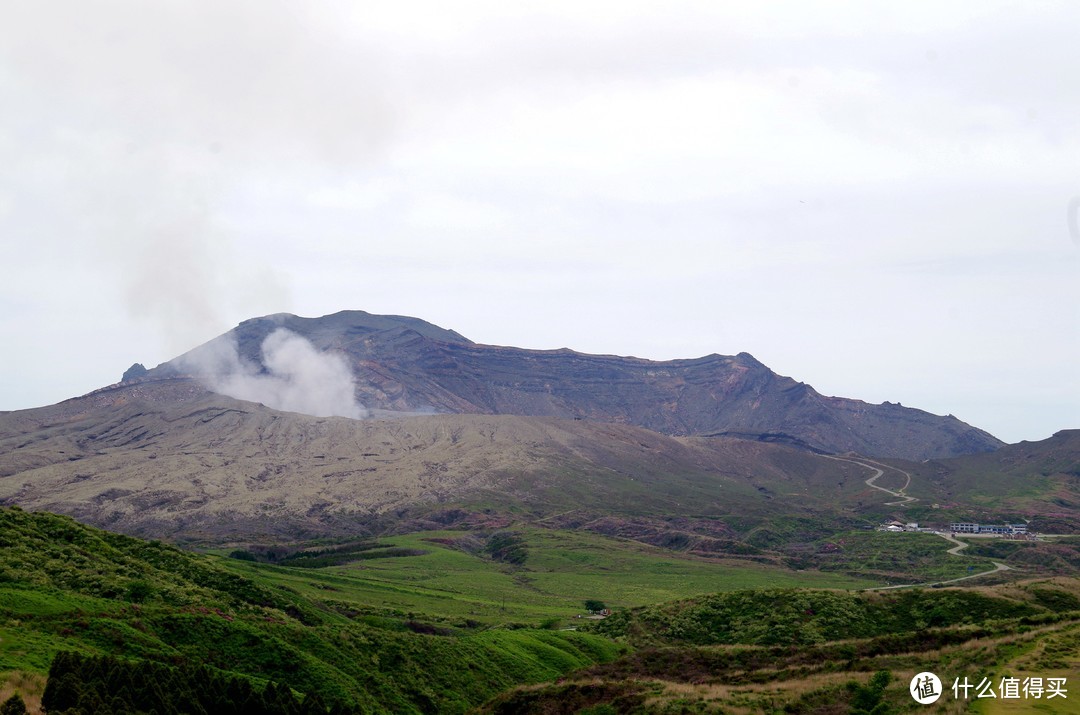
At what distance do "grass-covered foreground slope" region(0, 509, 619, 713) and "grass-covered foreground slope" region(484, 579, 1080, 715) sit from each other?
22.5 feet

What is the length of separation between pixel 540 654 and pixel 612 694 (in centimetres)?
2099

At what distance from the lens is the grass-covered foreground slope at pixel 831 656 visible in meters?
30.1

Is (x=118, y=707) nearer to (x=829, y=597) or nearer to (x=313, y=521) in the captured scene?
(x=829, y=597)

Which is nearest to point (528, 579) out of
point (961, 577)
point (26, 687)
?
point (961, 577)

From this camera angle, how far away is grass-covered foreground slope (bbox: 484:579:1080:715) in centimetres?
3011

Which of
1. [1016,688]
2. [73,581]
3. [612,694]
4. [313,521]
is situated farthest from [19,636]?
[313,521]

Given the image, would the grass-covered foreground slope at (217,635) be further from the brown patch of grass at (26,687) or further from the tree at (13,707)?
the tree at (13,707)

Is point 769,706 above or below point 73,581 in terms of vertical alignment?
below

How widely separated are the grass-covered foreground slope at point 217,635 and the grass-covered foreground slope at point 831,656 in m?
6.86

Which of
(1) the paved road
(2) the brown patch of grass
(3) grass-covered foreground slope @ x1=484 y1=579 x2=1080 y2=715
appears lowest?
(1) the paved road

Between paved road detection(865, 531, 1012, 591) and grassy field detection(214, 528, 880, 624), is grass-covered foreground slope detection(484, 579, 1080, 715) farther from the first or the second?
paved road detection(865, 531, 1012, 591)

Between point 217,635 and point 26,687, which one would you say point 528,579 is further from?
point 26,687

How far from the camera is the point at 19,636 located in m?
33.8

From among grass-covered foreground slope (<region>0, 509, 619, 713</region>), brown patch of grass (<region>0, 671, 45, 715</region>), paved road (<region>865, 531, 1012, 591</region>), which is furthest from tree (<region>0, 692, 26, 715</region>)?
paved road (<region>865, 531, 1012, 591</region>)
